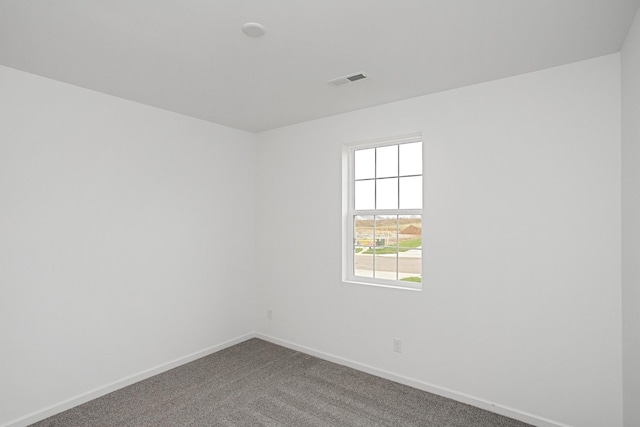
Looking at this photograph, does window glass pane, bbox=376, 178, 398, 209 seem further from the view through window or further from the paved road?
the paved road

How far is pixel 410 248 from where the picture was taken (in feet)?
11.1

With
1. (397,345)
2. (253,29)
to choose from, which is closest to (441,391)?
(397,345)

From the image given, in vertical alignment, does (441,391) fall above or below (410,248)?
below

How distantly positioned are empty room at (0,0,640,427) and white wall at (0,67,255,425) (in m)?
0.02

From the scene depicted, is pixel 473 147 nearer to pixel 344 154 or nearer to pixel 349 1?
pixel 344 154

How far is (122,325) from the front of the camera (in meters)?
3.23

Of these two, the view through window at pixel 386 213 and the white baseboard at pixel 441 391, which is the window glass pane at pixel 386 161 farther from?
the white baseboard at pixel 441 391

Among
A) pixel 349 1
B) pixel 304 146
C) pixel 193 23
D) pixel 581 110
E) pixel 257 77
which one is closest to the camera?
pixel 349 1

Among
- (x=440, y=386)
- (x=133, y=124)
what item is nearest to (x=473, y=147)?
(x=440, y=386)

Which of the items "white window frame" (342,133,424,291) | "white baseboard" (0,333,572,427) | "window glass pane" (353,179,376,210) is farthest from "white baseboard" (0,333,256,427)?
"window glass pane" (353,179,376,210)

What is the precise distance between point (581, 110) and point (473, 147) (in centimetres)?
75

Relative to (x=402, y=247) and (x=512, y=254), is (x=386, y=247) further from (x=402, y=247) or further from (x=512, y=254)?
(x=512, y=254)

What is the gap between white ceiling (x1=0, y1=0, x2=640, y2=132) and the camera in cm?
188

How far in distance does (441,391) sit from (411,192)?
1800 mm
